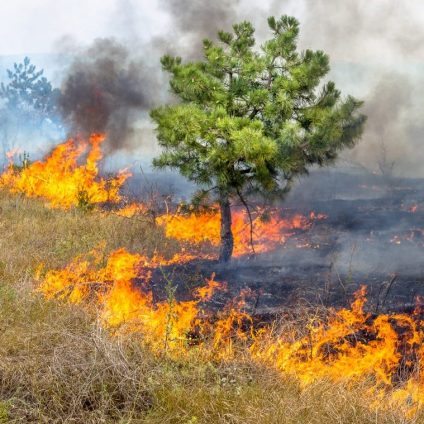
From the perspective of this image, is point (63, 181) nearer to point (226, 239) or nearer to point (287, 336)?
point (226, 239)

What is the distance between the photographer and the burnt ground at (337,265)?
6797 mm

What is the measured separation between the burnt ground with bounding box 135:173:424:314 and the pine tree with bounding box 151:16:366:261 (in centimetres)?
98

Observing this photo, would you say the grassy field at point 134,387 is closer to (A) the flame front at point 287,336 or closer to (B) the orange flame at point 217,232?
(A) the flame front at point 287,336

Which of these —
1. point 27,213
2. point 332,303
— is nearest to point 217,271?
point 332,303

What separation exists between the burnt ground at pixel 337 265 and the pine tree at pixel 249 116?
984 millimetres

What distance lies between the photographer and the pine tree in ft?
25.0

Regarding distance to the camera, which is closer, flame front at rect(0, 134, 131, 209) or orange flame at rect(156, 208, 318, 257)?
orange flame at rect(156, 208, 318, 257)

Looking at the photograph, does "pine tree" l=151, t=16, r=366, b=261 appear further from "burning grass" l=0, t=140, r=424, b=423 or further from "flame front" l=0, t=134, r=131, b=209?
"flame front" l=0, t=134, r=131, b=209

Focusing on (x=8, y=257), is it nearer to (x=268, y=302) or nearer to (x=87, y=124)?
(x=268, y=302)

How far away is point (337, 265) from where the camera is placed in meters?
8.59

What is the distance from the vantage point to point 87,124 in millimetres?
19766

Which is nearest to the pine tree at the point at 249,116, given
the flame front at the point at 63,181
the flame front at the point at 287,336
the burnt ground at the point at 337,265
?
the burnt ground at the point at 337,265

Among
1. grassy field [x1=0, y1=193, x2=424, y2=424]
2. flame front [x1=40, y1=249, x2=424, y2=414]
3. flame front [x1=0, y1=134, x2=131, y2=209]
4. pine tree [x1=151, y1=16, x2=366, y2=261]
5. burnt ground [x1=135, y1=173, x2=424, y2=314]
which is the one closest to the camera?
grassy field [x1=0, y1=193, x2=424, y2=424]

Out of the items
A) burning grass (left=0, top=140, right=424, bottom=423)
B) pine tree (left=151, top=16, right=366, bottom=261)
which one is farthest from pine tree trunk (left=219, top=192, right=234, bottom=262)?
burning grass (left=0, top=140, right=424, bottom=423)
